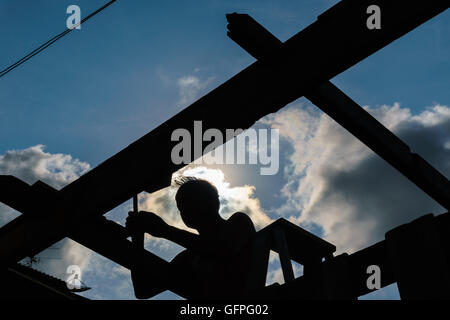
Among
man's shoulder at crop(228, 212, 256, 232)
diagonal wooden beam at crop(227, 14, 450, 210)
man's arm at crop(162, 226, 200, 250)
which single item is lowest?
man's arm at crop(162, 226, 200, 250)

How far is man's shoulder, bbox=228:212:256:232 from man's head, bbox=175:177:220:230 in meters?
0.13

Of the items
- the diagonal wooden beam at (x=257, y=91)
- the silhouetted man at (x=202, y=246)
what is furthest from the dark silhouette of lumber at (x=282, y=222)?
the silhouetted man at (x=202, y=246)

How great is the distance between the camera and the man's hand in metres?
2.91

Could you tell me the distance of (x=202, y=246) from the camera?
9.80ft

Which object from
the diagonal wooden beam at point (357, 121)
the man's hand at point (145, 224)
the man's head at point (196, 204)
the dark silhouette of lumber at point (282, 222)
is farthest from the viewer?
the man's head at point (196, 204)

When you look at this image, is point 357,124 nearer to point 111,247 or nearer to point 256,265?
point 256,265

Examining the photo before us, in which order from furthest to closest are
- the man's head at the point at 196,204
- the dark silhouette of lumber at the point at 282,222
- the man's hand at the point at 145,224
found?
1. the man's head at the point at 196,204
2. the man's hand at the point at 145,224
3. the dark silhouette of lumber at the point at 282,222

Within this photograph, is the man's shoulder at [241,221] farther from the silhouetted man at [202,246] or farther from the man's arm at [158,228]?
the man's arm at [158,228]

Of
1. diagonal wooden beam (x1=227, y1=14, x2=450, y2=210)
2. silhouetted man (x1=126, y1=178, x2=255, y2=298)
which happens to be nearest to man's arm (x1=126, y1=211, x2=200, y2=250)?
silhouetted man (x1=126, y1=178, x2=255, y2=298)

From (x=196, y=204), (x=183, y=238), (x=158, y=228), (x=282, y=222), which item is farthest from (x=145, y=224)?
(x=282, y=222)

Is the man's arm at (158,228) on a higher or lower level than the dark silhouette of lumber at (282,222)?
lower

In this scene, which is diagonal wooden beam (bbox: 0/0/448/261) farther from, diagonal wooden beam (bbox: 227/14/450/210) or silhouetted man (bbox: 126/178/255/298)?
silhouetted man (bbox: 126/178/255/298)

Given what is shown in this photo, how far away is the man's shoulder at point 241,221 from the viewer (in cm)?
331
